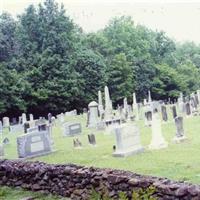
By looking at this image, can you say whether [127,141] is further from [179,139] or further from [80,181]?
[80,181]

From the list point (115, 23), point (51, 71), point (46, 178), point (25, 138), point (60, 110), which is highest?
point (115, 23)

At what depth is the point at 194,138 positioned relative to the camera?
54.1 ft

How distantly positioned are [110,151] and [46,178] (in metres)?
Result: 5.95

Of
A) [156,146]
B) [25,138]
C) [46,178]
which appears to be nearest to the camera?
[46,178]

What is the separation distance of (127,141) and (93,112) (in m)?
12.6

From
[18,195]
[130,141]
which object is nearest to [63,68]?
[130,141]

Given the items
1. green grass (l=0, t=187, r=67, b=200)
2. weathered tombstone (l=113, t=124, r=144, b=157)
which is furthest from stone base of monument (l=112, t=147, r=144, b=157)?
green grass (l=0, t=187, r=67, b=200)

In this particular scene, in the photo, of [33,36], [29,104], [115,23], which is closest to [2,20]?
[33,36]

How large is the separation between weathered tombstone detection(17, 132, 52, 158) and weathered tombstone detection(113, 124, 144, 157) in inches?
125

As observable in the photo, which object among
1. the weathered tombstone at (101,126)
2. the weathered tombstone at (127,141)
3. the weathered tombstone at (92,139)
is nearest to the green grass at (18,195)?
the weathered tombstone at (127,141)

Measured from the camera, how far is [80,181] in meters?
8.75

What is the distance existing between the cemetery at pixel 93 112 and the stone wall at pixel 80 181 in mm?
20

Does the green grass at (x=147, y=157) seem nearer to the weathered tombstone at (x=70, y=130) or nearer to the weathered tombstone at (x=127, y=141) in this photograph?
the weathered tombstone at (x=127, y=141)

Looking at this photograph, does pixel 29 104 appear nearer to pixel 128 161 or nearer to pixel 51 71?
pixel 51 71
